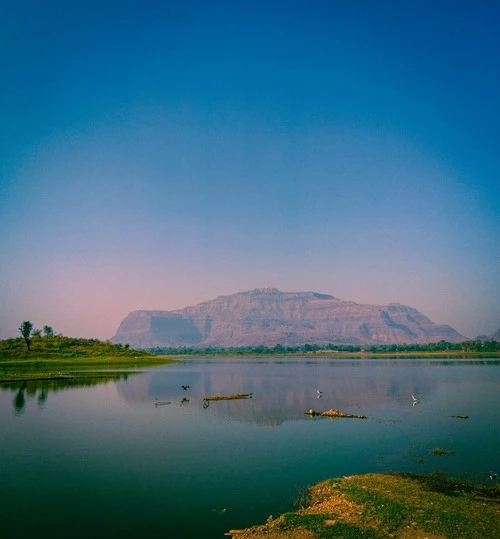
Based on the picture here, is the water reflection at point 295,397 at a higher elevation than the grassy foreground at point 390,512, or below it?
below

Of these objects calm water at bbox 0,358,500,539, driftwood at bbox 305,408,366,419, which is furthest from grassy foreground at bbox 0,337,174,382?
driftwood at bbox 305,408,366,419

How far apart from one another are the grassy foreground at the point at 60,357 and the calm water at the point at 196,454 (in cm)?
4978

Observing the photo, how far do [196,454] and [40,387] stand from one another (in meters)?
54.5

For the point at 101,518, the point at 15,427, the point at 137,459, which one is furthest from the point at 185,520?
the point at 15,427

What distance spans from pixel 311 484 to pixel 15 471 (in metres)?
19.3

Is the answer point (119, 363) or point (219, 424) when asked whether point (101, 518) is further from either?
point (119, 363)

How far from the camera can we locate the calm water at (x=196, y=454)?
21.0 m

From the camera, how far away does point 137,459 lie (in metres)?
31.1

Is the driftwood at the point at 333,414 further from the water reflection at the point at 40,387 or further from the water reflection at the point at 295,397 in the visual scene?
the water reflection at the point at 40,387

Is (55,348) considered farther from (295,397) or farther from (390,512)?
(390,512)

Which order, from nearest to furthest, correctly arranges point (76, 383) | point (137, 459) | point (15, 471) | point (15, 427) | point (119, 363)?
point (15, 471)
point (137, 459)
point (15, 427)
point (76, 383)
point (119, 363)

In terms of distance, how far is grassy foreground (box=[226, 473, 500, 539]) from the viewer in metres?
17.4

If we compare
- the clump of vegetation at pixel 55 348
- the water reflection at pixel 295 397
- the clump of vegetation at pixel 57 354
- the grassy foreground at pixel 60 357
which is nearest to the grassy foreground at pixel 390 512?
the water reflection at pixel 295 397

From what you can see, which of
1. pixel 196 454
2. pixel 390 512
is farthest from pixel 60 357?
pixel 390 512
